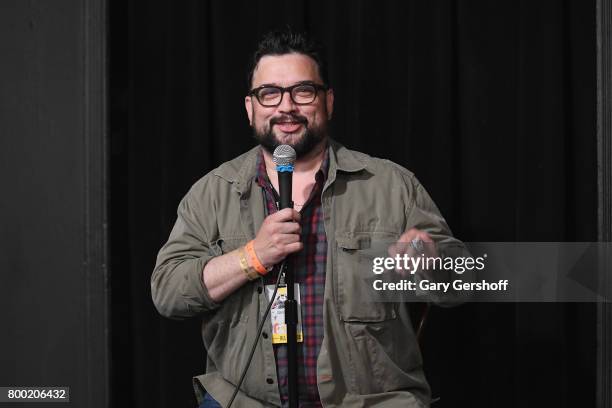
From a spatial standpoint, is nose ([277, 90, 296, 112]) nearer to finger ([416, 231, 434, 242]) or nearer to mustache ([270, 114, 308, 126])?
mustache ([270, 114, 308, 126])

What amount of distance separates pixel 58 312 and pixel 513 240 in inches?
57.0

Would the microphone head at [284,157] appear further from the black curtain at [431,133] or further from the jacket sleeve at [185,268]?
the black curtain at [431,133]

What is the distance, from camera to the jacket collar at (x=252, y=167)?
6.79ft

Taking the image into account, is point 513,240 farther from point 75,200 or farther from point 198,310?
point 75,200

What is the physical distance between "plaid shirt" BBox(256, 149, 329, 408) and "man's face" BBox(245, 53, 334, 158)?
0.46 feet

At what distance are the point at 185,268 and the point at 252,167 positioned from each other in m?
0.34

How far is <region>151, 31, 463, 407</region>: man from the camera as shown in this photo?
76.2 inches

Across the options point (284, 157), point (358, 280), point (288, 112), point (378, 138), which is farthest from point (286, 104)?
point (378, 138)

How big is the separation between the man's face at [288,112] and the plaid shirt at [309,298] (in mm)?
141

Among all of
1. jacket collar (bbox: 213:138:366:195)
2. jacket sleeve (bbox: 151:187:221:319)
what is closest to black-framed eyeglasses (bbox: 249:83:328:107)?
jacket collar (bbox: 213:138:366:195)

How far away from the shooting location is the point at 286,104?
80.2 inches

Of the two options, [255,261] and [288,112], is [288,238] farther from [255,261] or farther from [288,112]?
[288,112]

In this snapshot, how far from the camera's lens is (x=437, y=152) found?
2547 millimetres

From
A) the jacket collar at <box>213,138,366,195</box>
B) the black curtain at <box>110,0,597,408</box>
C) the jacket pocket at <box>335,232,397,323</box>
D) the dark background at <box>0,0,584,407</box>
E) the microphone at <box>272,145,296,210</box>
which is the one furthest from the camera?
the black curtain at <box>110,0,597,408</box>
